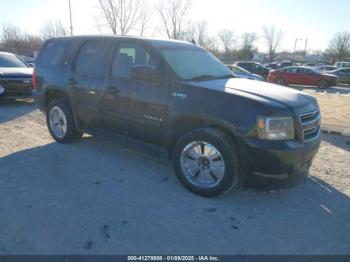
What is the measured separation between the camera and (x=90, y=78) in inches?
191

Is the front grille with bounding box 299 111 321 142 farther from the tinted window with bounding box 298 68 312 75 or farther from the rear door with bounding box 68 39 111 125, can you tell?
the tinted window with bounding box 298 68 312 75

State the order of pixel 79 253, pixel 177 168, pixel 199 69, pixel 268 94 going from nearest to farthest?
pixel 79 253 → pixel 268 94 → pixel 177 168 → pixel 199 69

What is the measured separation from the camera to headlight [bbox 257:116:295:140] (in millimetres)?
3285

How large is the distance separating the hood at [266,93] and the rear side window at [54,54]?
2.78 m

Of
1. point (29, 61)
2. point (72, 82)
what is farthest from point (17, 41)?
point (72, 82)

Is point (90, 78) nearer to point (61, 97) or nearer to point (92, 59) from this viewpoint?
point (92, 59)

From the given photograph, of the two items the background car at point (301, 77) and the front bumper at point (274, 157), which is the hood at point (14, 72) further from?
the background car at point (301, 77)

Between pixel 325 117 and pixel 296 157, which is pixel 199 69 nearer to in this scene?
pixel 296 157

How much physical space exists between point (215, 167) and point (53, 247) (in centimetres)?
192

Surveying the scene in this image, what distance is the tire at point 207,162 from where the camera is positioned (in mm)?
3547

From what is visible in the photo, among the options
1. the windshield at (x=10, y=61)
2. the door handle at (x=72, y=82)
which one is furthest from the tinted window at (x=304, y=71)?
the door handle at (x=72, y=82)

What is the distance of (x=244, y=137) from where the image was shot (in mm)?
3383

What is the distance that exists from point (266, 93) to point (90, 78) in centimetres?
268

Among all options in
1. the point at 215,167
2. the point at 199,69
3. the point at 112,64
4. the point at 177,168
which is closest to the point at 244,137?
the point at 215,167
